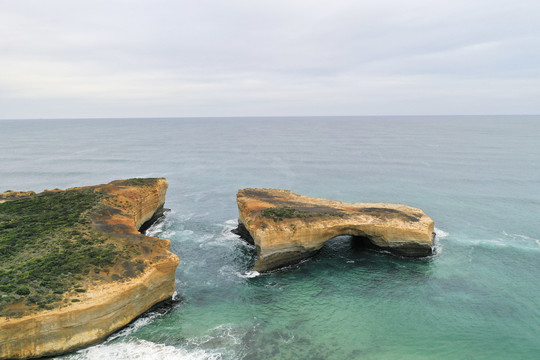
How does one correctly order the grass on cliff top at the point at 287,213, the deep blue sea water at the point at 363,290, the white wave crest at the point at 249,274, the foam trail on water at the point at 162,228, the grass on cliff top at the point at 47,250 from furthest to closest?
the foam trail on water at the point at 162,228 → the grass on cliff top at the point at 287,213 → the white wave crest at the point at 249,274 → the deep blue sea water at the point at 363,290 → the grass on cliff top at the point at 47,250

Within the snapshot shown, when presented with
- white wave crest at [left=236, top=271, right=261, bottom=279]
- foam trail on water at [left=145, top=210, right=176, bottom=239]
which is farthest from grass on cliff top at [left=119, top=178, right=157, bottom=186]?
white wave crest at [left=236, top=271, right=261, bottom=279]

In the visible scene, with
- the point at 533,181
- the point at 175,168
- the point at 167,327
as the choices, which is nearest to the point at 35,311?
the point at 167,327

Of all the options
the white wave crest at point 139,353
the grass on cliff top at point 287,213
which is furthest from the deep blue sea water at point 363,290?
the grass on cliff top at point 287,213

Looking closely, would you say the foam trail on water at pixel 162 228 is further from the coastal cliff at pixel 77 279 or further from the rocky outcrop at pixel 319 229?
the rocky outcrop at pixel 319 229

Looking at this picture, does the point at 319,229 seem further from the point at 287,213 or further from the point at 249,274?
the point at 249,274

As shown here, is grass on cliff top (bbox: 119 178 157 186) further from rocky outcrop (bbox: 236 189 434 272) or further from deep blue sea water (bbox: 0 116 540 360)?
rocky outcrop (bbox: 236 189 434 272)

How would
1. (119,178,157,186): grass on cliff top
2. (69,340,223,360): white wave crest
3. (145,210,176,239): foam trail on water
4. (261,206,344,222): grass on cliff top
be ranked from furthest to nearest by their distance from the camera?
(119,178,157,186): grass on cliff top → (145,210,176,239): foam trail on water → (261,206,344,222): grass on cliff top → (69,340,223,360): white wave crest
